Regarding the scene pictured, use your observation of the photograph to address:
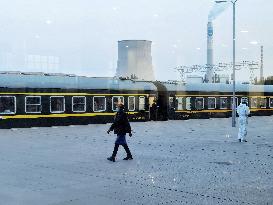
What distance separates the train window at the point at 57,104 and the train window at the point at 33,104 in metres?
0.93

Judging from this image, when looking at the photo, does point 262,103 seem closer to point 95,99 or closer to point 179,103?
point 179,103

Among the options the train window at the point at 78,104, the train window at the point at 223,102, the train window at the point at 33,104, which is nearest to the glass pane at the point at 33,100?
the train window at the point at 33,104

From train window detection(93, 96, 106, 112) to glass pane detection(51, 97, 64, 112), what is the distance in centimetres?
296

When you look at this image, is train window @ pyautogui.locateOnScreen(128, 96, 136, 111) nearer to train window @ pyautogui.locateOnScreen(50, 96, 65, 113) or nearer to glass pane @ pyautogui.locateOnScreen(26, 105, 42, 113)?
train window @ pyautogui.locateOnScreen(50, 96, 65, 113)

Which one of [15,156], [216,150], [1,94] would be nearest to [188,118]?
[1,94]

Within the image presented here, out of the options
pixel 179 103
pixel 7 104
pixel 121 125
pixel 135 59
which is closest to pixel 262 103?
pixel 179 103

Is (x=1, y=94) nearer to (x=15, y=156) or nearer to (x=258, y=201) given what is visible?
(x=15, y=156)

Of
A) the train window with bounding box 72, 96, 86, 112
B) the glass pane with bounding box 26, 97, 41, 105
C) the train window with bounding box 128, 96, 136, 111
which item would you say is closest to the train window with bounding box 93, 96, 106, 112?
the train window with bounding box 72, 96, 86, 112

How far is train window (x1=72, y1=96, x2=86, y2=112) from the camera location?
3344 cm

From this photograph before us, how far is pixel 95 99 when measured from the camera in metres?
35.0

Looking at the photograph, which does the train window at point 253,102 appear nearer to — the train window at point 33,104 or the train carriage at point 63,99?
the train carriage at point 63,99

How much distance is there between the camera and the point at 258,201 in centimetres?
907

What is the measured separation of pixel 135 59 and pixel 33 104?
228 ft

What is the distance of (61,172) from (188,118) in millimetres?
31098
